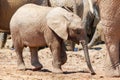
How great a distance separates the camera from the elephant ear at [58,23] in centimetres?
680

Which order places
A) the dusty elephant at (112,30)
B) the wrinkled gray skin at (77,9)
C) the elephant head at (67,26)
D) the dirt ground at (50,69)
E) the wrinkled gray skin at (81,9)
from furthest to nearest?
the wrinkled gray skin at (81,9) < the wrinkled gray skin at (77,9) < the elephant head at (67,26) < the dirt ground at (50,69) < the dusty elephant at (112,30)

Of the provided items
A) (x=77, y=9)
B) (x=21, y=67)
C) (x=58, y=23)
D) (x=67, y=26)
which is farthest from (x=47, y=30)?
(x=77, y=9)

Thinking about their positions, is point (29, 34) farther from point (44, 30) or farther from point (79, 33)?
point (79, 33)

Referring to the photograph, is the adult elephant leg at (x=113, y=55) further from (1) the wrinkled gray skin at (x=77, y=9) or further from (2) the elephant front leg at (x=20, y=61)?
(1) the wrinkled gray skin at (x=77, y=9)

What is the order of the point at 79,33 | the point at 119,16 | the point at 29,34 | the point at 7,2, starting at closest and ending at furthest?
the point at 119,16 → the point at 79,33 → the point at 29,34 → the point at 7,2

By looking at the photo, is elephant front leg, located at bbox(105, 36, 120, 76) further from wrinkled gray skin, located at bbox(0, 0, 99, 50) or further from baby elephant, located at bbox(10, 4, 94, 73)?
Result: wrinkled gray skin, located at bbox(0, 0, 99, 50)

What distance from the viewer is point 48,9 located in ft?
23.9

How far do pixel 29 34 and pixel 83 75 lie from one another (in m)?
0.96

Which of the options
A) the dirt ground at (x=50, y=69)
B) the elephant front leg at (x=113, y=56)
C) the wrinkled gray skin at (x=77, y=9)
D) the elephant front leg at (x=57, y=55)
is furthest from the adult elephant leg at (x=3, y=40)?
the elephant front leg at (x=113, y=56)

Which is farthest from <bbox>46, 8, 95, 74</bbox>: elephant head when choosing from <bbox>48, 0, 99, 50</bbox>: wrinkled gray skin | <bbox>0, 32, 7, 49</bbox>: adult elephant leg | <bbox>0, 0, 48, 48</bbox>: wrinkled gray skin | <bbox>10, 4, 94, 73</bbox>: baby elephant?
<bbox>0, 32, 7, 49</bbox>: adult elephant leg

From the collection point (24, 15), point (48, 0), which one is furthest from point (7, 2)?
point (24, 15)

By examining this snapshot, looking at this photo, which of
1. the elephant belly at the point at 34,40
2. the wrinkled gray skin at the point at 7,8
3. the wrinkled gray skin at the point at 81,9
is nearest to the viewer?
the elephant belly at the point at 34,40

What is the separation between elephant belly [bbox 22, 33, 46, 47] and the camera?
712cm


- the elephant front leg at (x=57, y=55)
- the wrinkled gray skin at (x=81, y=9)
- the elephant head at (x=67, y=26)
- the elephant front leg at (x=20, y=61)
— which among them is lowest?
the wrinkled gray skin at (x=81, y=9)
